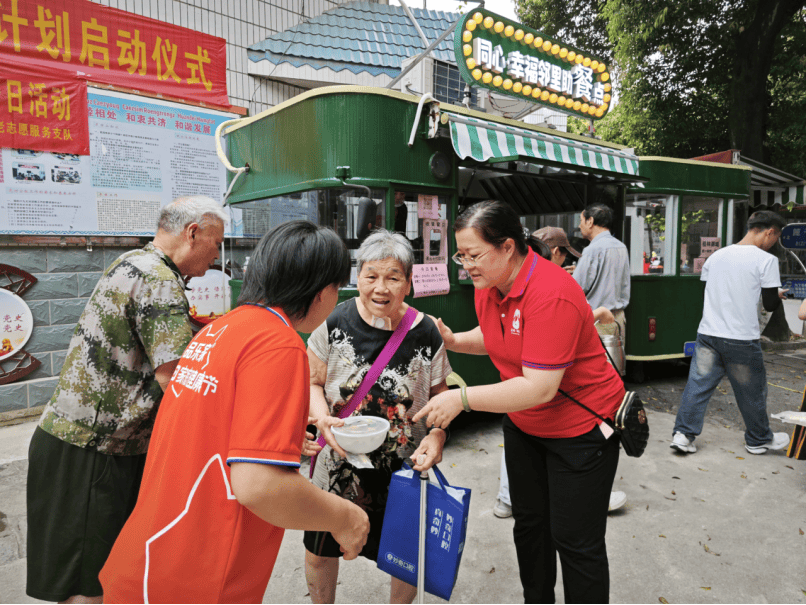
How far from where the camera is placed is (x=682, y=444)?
4547 millimetres

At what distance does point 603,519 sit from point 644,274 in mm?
5100

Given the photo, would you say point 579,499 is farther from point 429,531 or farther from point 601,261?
point 601,261

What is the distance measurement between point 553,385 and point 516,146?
3.22 m

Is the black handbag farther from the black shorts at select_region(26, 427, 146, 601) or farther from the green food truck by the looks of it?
the green food truck

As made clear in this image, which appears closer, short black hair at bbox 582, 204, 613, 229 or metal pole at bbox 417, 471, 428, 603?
metal pole at bbox 417, 471, 428, 603

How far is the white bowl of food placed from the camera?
1721mm

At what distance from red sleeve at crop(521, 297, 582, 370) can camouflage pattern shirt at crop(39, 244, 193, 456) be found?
50.2 inches

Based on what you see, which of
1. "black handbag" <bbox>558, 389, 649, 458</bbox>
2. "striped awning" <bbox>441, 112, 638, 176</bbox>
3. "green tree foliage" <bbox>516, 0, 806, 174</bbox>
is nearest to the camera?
"black handbag" <bbox>558, 389, 649, 458</bbox>

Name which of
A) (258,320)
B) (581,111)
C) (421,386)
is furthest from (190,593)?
(581,111)

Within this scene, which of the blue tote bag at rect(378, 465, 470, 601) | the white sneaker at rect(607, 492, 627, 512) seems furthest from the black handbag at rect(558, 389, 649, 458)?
the white sneaker at rect(607, 492, 627, 512)

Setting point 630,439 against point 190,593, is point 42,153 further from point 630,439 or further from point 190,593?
point 630,439

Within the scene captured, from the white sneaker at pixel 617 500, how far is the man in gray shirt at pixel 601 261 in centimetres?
151

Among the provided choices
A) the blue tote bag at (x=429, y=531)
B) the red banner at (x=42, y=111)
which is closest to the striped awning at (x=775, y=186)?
the blue tote bag at (x=429, y=531)

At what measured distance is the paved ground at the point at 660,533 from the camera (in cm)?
276
